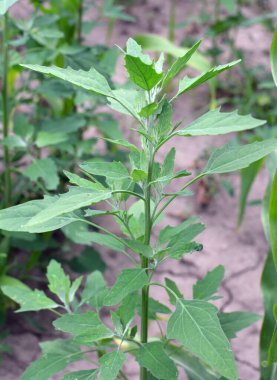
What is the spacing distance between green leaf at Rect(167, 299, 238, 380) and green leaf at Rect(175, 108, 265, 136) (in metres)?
0.30

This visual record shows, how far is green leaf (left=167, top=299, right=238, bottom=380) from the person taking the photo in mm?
1145

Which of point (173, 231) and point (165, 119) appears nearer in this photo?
point (165, 119)

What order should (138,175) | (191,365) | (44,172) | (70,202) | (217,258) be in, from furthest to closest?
(217,258) < (44,172) < (191,365) < (138,175) < (70,202)

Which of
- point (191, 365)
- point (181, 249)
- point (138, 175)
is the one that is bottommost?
point (191, 365)

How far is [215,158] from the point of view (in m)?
1.33

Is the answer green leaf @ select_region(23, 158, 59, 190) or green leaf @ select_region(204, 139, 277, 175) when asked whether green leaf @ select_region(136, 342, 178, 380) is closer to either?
green leaf @ select_region(204, 139, 277, 175)

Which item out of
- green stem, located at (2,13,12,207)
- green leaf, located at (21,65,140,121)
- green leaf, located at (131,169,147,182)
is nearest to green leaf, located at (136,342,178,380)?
green leaf, located at (131,169,147,182)

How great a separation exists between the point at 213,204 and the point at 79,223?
4.03ft

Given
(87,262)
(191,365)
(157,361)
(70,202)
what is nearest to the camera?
(70,202)

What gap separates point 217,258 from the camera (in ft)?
8.79

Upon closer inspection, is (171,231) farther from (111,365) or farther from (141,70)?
(141,70)

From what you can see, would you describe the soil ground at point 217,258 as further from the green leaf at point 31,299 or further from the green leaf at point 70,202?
the green leaf at point 70,202

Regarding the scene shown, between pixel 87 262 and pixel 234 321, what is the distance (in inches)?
34.0

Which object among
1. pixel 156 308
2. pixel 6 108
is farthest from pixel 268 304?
pixel 6 108
